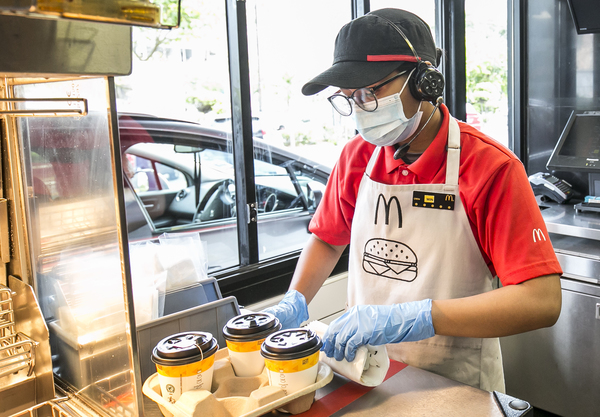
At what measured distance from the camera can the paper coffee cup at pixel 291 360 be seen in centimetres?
101

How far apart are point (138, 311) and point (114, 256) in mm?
605

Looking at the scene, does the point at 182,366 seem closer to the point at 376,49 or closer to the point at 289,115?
the point at 376,49

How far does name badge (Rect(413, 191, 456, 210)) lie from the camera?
1.43m

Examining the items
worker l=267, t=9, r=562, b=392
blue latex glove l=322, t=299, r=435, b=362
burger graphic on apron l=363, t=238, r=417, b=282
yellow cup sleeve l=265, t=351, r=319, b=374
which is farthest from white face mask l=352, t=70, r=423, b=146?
yellow cup sleeve l=265, t=351, r=319, b=374

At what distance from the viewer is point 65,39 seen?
0.79 m

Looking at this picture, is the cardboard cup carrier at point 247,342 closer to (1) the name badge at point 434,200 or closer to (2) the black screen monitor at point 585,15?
(1) the name badge at point 434,200

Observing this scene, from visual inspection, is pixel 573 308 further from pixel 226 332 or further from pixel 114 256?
pixel 114 256

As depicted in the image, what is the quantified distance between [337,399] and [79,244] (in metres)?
0.65

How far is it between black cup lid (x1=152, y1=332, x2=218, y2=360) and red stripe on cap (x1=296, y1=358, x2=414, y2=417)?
0.24m

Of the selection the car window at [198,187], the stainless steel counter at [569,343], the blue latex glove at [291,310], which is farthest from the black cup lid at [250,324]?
the stainless steel counter at [569,343]

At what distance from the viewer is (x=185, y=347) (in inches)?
39.9

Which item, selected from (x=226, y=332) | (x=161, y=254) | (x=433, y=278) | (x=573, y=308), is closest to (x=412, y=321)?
(x=433, y=278)

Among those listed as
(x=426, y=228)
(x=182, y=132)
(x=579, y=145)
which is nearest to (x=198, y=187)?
(x=182, y=132)

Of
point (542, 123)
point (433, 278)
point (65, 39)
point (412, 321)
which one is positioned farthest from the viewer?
point (542, 123)
